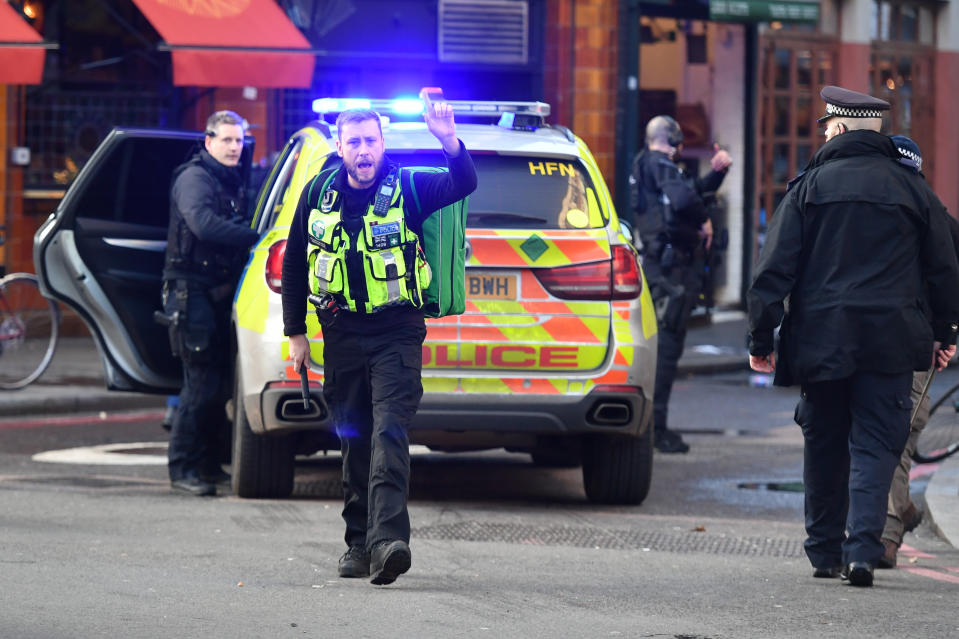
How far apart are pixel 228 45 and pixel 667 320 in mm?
6075

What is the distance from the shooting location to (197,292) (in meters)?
8.84

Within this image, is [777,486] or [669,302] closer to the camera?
[777,486]

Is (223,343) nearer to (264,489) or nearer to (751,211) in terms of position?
(264,489)

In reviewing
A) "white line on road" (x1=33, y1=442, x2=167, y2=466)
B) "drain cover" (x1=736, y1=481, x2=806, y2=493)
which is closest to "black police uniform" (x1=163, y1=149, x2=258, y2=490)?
"white line on road" (x1=33, y1=442, x2=167, y2=466)

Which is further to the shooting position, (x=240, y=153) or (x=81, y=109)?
(x=81, y=109)

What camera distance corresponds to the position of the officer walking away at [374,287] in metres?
6.34

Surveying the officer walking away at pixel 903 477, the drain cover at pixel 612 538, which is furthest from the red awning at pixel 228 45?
the officer walking away at pixel 903 477

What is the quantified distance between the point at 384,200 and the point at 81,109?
10788 millimetres

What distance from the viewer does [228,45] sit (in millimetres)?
15609

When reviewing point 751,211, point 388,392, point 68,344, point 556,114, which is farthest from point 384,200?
point 751,211

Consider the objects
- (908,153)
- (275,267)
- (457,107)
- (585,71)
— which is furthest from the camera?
(585,71)

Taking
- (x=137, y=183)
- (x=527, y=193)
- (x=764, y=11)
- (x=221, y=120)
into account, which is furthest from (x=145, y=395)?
(x=764, y=11)

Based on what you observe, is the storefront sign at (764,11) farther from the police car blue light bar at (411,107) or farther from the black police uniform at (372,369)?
the black police uniform at (372,369)

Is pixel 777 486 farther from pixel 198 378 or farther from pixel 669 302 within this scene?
pixel 198 378
